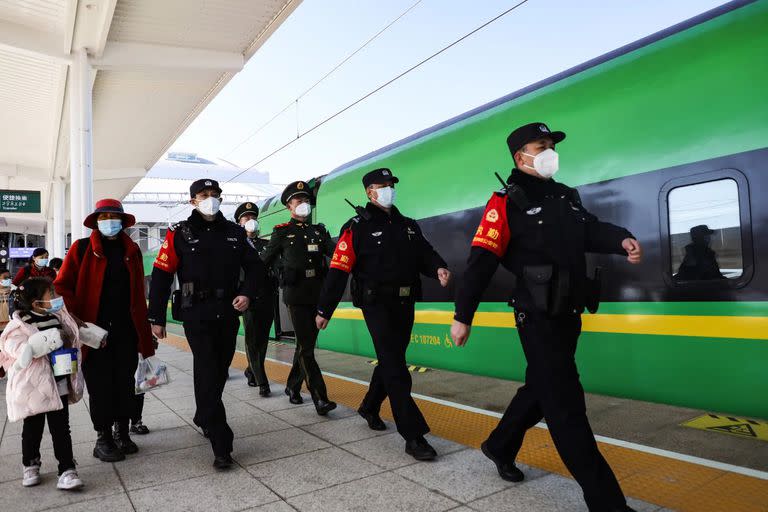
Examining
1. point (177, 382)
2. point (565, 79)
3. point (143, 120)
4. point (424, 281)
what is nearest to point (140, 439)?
point (177, 382)

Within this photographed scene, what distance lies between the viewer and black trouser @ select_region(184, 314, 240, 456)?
142 inches

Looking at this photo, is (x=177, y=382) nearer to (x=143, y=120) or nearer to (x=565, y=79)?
(x=565, y=79)

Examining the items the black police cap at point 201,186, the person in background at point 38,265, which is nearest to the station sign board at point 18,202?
the person in background at point 38,265

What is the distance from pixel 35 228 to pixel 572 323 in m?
47.8

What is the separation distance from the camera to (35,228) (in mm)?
42125

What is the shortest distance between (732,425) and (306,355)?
3.26 meters

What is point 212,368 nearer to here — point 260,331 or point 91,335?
point 91,335

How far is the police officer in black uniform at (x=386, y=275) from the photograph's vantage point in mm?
3752

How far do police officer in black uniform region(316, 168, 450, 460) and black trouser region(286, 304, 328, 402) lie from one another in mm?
876

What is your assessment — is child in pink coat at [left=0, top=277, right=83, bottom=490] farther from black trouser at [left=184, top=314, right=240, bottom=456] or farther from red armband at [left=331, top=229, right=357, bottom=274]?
red armband at [left=331, top=229, right=357, bottom=274]

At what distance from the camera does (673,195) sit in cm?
398

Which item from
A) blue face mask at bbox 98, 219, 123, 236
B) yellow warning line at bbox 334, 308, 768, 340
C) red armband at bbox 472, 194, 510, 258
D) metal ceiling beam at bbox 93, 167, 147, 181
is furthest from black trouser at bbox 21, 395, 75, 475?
metal ceiling beam at bbox 93, 167, 147, 181

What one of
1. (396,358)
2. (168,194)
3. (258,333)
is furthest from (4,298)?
(168,194)

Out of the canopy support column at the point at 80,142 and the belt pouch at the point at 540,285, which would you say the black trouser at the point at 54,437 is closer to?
the belt pouch at the point at 540,285
